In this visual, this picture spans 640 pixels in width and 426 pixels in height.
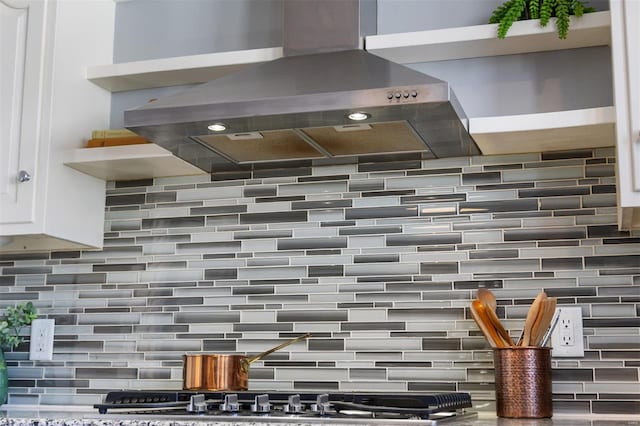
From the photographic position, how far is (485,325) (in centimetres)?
230

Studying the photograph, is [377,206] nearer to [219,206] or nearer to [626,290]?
[219,206]

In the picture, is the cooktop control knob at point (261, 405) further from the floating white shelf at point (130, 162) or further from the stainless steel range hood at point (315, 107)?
the floating white shelf at point (130, 162)

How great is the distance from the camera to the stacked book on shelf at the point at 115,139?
8.77 feet

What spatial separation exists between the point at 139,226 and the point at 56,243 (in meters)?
0.26

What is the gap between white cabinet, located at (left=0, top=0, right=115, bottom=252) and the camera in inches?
102

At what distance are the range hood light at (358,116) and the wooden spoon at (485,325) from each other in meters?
0.58

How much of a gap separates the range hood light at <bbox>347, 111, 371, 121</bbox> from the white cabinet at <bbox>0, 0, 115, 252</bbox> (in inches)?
37.9

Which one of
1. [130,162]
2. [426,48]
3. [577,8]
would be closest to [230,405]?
[130,162]

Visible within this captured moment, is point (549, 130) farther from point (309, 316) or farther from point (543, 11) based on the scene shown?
point (309, 316)

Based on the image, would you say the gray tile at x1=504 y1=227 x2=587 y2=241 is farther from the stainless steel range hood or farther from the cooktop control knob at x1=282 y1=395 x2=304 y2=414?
the cooktop control knob at x1=282 y1=395 x2=304 y2=414

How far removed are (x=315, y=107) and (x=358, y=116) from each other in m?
0.12

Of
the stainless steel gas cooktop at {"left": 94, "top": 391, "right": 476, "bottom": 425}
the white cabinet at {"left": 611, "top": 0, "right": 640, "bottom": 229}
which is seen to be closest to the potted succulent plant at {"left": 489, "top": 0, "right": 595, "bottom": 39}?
the white cabinet at {"left": 611, "top": 0, "right": 640, "bottom": 229}

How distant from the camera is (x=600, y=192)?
243cm

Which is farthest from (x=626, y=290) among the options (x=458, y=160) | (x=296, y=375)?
(x=296, y=375)
